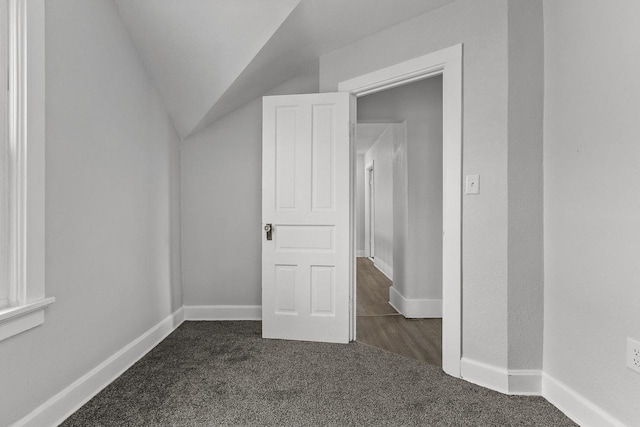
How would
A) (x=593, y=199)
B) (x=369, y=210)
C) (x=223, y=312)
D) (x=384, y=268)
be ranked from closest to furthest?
(x=593, y=199), (x=223, y=312), (x=384, y=268), (x=369, y=210)

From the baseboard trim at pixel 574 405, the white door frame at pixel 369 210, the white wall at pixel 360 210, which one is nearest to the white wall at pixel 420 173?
the baseboard trim at pixel 574 405

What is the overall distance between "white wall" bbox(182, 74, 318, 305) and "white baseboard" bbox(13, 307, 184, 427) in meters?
0.65

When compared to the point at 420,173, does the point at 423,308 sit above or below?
below

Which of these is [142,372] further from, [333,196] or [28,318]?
[333,196]

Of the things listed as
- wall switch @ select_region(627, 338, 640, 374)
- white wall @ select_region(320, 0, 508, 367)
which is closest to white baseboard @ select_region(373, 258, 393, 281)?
white wall @ select_region(320, 0, 508, 367)

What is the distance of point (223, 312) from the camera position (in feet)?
11.5

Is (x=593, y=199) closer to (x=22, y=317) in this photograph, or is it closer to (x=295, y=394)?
(x=295, y=394)

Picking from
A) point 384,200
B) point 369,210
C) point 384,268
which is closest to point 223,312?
point 384,268

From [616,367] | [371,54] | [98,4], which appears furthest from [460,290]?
[98,4]

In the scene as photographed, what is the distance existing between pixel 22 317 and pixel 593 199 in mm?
2537

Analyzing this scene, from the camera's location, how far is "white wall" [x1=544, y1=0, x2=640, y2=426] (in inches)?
59.6

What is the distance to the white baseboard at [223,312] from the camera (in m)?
3.49

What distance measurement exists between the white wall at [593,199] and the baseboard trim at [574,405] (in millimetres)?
29

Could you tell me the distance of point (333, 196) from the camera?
2.89m
